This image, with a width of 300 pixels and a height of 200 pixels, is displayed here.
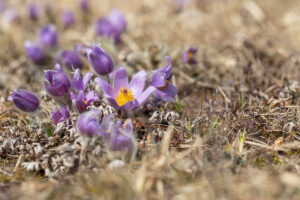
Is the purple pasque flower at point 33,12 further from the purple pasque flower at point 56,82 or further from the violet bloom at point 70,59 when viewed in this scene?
the purple pasque flower at point 56,82

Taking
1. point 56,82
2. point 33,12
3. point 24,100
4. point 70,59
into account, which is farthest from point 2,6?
point 56,82

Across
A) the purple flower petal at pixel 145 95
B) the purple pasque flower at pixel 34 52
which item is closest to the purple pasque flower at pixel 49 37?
the purple pasque flower at pixel 34 52

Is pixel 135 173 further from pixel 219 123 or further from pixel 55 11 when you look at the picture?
pixel 55 11

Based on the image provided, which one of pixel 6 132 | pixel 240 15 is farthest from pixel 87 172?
pixel 240 15

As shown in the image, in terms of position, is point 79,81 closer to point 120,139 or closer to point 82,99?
point 82,99

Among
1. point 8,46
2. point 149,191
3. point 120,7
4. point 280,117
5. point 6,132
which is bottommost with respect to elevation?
point 149,191

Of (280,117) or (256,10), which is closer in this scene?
(280,117)

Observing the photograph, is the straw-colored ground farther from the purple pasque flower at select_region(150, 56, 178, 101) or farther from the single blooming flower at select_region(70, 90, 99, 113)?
the single blooming flower at select_region(70, 90, 99, 113)

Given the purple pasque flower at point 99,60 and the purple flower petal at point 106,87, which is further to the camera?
the purple pasque flower at point 99,60
